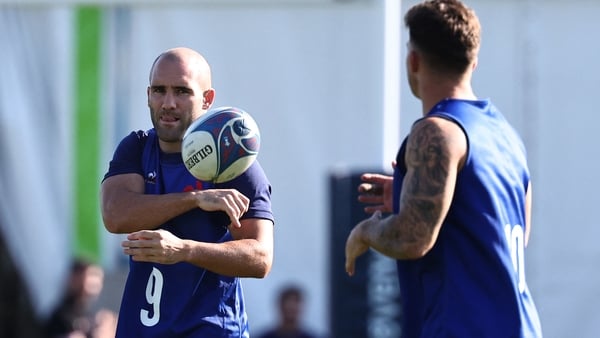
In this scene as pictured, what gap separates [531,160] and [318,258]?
6.05 feet

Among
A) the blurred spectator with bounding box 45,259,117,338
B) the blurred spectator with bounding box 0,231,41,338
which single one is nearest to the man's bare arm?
the blurred spectator with bounding box 45,259,117,338

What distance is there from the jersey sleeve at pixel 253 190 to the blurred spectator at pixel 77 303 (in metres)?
4.95

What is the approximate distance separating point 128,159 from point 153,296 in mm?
549

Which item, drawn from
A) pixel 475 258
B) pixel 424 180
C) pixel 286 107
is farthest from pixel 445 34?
pixel 286 107

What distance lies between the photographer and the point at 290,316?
32.8 ft

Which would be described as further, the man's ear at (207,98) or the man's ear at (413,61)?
the man's ear at (207,98)

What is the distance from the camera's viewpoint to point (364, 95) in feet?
33.1

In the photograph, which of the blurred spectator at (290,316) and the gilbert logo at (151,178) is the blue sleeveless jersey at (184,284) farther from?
the blurred spectator at (290,316)

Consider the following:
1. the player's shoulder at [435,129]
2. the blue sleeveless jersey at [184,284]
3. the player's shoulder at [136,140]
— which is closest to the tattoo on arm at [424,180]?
the player's shoulder at [435,129]

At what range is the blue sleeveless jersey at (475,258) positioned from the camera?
4.43 m

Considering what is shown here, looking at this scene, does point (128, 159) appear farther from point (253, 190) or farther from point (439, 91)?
point (439, 91)

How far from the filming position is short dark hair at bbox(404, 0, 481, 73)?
451cm

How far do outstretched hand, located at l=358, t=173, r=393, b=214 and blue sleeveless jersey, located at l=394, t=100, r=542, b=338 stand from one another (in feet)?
1.53

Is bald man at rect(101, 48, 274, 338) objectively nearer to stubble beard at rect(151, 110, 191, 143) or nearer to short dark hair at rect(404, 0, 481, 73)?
stubble beard at rect(151, 110, 191, 143)
